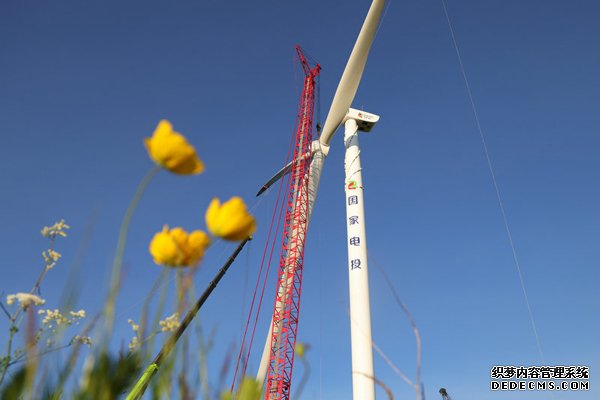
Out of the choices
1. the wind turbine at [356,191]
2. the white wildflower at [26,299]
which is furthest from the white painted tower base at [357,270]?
the white wildflower at [26,299]

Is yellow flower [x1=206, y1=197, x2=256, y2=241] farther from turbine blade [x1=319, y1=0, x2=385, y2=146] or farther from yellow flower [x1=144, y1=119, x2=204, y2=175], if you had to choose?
turbine blade [x1=319, y1=0, x2=385, y2=146]

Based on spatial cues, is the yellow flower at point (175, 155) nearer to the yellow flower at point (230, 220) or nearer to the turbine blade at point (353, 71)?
the yellow flower at point (230, 220)

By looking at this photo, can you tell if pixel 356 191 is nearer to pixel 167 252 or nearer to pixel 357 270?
pixel 357 270

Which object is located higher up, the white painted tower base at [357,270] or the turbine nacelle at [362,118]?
the turbine nacelle at [362,118]

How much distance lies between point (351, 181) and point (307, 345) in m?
28.7

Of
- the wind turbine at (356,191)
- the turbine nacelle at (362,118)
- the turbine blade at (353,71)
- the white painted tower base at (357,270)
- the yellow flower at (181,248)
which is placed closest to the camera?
the yellow flower at (181,248)

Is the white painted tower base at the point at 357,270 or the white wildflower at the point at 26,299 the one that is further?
the white painted tower base at the point at 357,270

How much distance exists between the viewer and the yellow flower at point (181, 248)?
1.53 m

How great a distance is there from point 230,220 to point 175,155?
0.33 meters

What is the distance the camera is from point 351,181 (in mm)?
30109

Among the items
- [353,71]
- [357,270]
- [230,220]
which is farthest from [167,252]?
[353,71]

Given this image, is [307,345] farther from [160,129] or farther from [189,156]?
[160,129]

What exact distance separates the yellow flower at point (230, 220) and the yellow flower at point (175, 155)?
183mm

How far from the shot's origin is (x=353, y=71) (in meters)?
31.5
